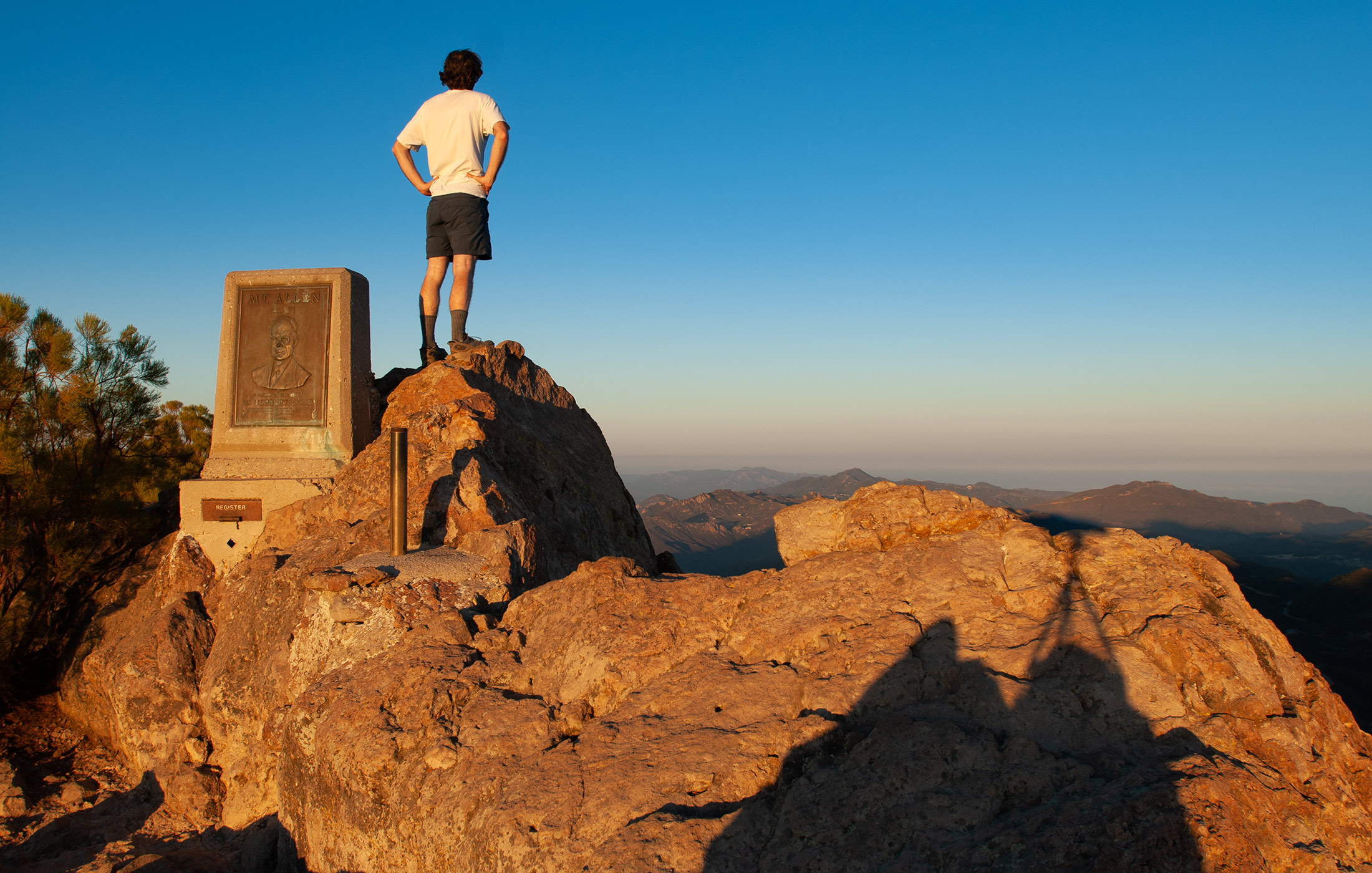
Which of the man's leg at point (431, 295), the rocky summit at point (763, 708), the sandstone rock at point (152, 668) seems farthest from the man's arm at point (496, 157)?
the sandstone rock at point (152, 668)

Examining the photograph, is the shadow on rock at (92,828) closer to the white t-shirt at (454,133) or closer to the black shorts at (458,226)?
the black shorts at (458,226)

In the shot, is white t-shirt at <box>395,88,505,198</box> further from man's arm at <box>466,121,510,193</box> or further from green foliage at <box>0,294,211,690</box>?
green foliage at <box>0,294,211,690</box>

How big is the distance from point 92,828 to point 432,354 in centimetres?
522

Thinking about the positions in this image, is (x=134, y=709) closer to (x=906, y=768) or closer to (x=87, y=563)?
(x=87, y=563)

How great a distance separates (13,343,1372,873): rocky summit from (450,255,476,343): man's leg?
8.41 ft

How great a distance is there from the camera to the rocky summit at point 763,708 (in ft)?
10.1

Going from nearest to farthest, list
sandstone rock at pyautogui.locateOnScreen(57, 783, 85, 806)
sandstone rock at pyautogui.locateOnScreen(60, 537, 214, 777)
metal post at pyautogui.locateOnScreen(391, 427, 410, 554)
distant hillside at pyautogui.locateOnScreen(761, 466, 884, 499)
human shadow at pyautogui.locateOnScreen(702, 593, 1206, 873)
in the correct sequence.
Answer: human shadow at pyautogui.locateOnScreen(702, 593, 1206, 873) < metal post at pyautogui.locateOnScreen(391, 427, 410, 554) < sandstone rock at pyautogui.locateOnScreen(57, 783, 85, 806) < sandstone rock at pyautogui.locateOnScreen(60, 537, 214, 777) < distant hillside at pyautogui.locateOnScreen(761, 466, 884, 499)

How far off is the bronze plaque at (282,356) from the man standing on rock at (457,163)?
128 centimetres

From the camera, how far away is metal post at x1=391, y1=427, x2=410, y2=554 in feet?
19.9

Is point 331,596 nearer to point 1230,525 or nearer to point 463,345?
point 463,345

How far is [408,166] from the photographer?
27.1ft

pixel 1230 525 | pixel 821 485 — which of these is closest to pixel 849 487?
pixel 821 485

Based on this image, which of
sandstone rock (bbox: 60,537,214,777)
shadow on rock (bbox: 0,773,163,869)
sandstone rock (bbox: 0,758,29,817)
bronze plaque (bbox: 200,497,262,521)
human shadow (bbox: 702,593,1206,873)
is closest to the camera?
human shadow (bbox: 702,593,1206,873)

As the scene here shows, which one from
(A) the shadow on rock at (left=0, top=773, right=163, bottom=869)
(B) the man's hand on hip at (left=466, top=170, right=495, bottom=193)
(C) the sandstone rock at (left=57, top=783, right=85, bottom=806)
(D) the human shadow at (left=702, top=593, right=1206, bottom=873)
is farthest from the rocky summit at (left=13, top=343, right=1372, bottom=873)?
(B) the man's hand on hip at (left=466, top=170, right=495, bottom=193)
